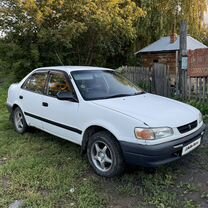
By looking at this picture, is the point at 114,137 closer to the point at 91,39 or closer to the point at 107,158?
the point at 107,158

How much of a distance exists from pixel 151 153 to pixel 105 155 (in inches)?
30.6

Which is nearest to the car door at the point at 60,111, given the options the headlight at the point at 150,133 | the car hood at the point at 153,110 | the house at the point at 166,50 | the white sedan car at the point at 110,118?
the white sedan car at the point at 110,118

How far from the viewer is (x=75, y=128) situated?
173 inches

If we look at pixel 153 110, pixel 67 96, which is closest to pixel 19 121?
pixel 67 96

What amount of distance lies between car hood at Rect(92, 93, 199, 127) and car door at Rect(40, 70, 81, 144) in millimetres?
522

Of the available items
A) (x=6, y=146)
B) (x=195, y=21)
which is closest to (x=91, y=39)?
(x=195, y=21)

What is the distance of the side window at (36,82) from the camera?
5.36m

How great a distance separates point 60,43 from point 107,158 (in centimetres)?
1082

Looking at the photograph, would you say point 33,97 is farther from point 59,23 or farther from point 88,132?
point 59,23

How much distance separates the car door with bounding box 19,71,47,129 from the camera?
17.4ft

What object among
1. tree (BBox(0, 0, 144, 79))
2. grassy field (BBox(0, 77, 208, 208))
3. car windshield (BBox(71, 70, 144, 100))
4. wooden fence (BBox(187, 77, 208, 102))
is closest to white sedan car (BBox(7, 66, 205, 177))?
car windshield (BBox(71, 70, 144, 100))

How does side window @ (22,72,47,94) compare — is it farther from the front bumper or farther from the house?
the house

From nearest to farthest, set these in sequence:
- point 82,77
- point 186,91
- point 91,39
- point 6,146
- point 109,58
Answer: point 82,77
point 6,146
point 186,91
point 91,39
point 109,58

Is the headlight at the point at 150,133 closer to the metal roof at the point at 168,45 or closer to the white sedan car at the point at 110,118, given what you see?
the white sedan car at the point at 110,118
